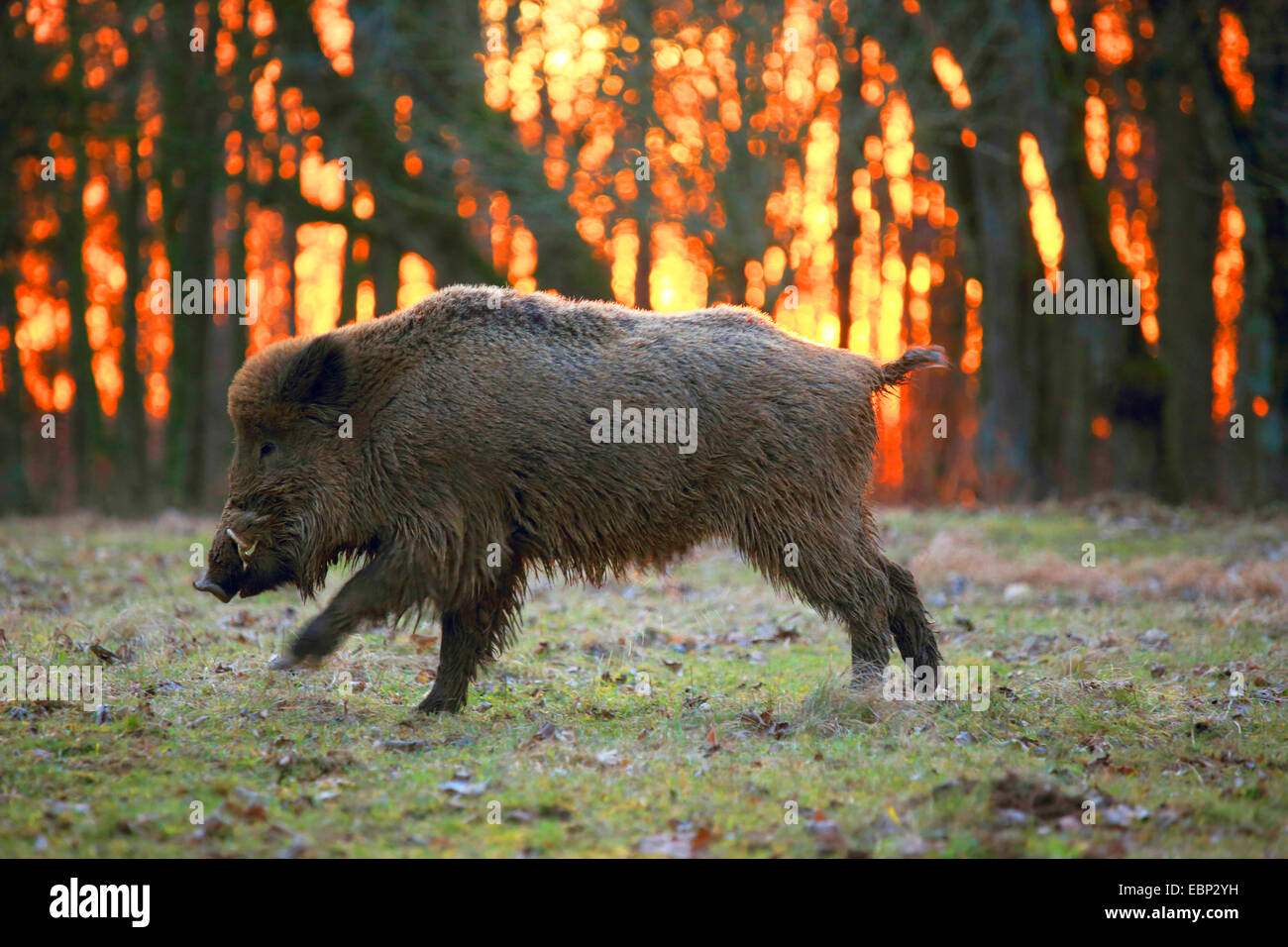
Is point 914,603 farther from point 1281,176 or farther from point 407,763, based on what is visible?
point 1281,176

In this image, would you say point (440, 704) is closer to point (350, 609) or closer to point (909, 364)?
point (350, 609)

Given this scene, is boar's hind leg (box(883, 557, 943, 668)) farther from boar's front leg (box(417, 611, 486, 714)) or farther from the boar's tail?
boar's front leg (box(417, 611, 486, 714))

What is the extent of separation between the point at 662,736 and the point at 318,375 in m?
2.89

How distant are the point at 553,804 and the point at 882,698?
2322 millimetres

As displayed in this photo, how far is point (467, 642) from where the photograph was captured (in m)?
6.94

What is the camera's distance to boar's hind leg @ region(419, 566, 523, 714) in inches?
272

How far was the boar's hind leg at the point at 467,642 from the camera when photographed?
22.6 ft

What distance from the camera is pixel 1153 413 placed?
16.6 meters

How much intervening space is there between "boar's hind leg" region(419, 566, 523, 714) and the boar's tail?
259cm

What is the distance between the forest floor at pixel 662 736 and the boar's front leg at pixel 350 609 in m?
0.45
